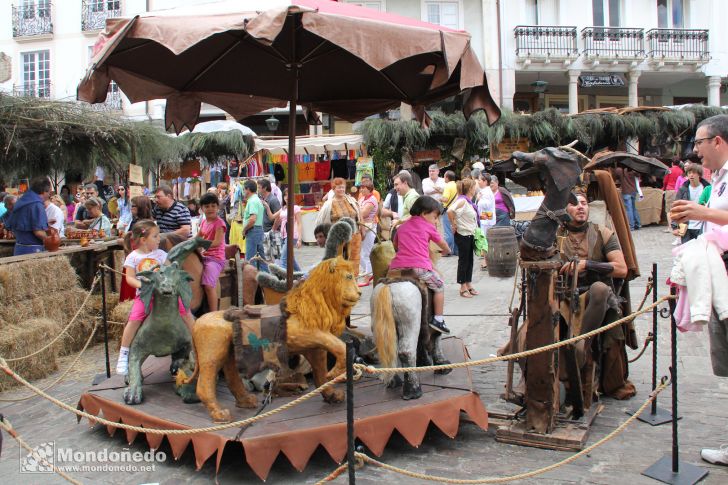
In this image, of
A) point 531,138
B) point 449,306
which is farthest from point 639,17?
point 449,306

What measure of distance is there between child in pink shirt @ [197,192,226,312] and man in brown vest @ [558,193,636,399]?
342 cm

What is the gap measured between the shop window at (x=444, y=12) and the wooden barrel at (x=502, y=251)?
17.6 meters

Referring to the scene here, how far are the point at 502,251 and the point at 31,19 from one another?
28109 millimetres

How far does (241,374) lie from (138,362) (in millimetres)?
1006

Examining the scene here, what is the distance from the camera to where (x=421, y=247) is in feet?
17.2

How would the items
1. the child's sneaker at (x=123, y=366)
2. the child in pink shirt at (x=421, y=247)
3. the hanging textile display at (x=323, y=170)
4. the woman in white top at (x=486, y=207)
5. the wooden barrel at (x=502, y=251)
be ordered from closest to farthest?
the child in pink shirt at (x=421, y=247), the child's sneaker at (x=123, y=366), the wooden barrel at (x=502, y=251), the woman in white top at (x=486, y=207), the hanging textile display at (x=323, y=170)

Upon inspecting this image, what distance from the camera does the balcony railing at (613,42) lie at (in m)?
27.2

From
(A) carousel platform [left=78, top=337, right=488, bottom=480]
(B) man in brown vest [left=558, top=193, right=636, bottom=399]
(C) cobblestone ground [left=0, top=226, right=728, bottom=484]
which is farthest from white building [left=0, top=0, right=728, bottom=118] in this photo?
(A) carousel platform [left=78, top=337, right=488, bottom=480]

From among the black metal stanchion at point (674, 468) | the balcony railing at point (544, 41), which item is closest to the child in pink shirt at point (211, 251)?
the black metal stanchion at point (674, 468)

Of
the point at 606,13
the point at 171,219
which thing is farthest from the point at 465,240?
the point at 606,13

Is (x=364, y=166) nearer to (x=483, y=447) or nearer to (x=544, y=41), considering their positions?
(x=544, y=41)

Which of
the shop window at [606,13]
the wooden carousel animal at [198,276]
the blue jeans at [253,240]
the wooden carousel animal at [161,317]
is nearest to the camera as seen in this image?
the wooden carousel animal at [161,317]

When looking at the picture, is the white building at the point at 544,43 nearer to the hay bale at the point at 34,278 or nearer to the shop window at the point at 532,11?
the shop window at the point at 532,11

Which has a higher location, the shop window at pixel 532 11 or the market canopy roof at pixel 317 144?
the shop window at pixel 532 11
